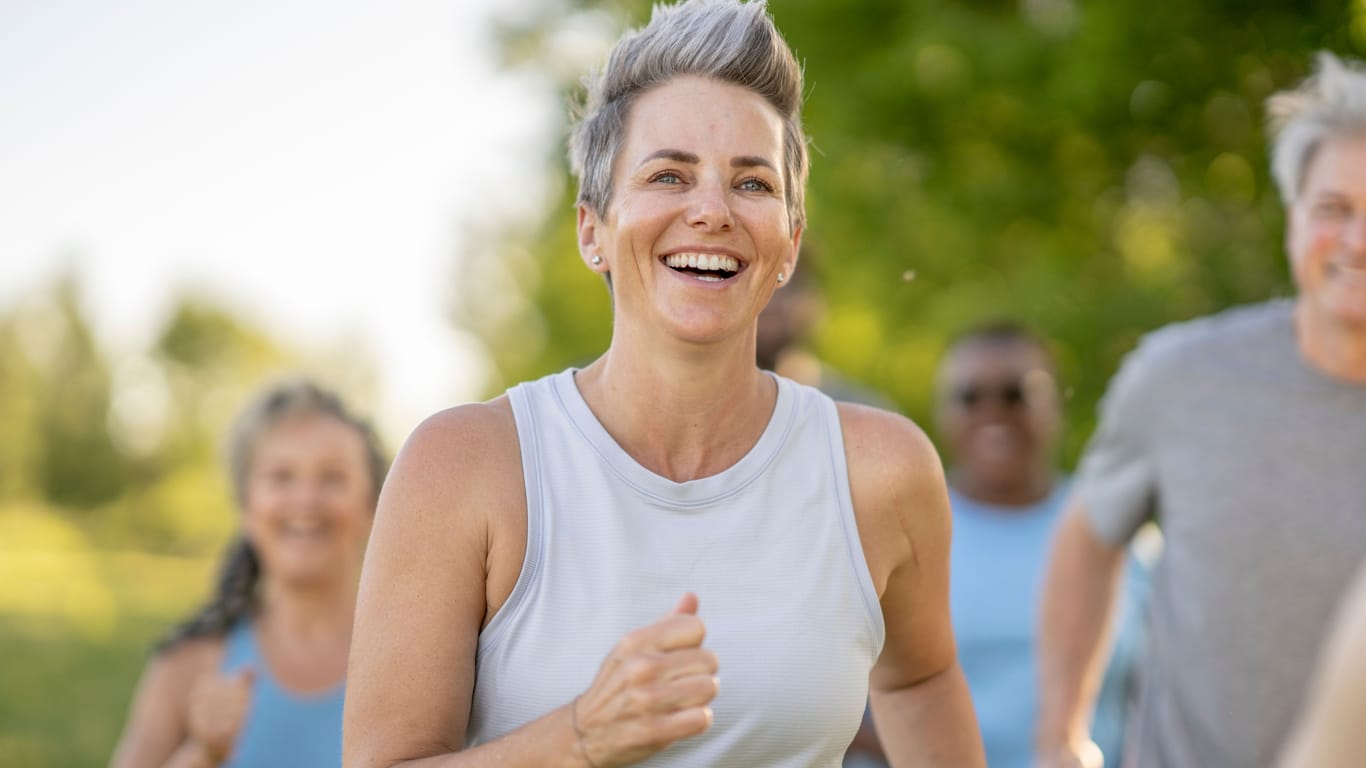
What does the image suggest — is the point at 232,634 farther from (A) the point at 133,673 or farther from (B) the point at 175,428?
(B) the point at 175,428

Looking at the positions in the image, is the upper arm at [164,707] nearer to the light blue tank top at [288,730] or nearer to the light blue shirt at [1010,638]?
the light blue tank top at [288,730]

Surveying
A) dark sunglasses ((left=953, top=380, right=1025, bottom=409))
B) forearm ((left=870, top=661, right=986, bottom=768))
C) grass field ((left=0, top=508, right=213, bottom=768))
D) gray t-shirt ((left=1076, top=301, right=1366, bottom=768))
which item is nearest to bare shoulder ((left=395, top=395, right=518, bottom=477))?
forearm ((left=870, top=661, right=986, bottom=768))

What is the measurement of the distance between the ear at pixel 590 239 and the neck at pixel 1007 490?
3.13m

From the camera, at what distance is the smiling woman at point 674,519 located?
2346mm

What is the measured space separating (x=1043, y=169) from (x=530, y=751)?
949cm

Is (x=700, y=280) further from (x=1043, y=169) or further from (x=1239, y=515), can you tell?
(x=1043, y=169)

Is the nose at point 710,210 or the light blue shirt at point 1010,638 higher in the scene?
the nose at point 710,210

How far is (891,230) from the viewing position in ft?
38.8

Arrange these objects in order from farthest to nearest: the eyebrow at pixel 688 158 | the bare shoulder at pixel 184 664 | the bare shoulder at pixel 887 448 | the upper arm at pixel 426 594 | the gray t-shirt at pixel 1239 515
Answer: the bare shoulder at pixel 184 664 < the gray t-shirt at pixel 1239 515 < the bare shoulder at pixel 887 448 < the eyebrow at pixel 688 158 < the upper arm at pixel 426 594

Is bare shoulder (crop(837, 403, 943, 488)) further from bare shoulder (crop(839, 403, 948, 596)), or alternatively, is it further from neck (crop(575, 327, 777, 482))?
neck (crop(575, 327, 777, 482))

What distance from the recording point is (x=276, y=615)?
182 inches

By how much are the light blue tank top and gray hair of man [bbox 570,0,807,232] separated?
2.17 m

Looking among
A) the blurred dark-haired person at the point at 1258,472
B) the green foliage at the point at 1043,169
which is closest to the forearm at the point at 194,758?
the blurred dark-haired person at the point at 1258,472

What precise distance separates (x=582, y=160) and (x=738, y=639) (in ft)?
2.91
